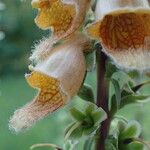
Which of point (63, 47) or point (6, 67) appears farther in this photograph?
point (6, 67)

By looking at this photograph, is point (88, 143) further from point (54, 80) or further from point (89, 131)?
point (54, 80)

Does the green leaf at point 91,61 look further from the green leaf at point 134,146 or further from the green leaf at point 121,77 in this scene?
the green leaf at point 134,146

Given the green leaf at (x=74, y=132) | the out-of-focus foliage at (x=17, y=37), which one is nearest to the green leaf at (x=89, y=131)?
the green leaf at (x=74, y=132)

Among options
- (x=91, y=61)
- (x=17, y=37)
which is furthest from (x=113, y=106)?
(x=17, y=37)

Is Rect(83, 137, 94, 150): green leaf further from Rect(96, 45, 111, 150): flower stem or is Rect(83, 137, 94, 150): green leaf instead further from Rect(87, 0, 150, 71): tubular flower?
Rect(87, 0, 150, 71): tubular flower

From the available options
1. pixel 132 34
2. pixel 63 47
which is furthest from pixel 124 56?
pixel 63 47

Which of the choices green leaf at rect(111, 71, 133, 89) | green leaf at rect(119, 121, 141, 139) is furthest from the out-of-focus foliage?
green leaf at rect(111, 71, 133, 89)

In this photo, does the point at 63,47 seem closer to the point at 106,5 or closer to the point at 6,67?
the point at 106,5
